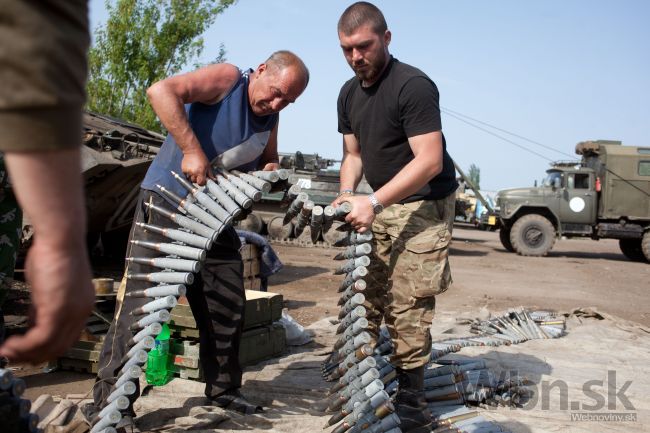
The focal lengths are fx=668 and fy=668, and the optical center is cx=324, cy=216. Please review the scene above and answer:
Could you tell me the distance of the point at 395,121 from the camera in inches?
165

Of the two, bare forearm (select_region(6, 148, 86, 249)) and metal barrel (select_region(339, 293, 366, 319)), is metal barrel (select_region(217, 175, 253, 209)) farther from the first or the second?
bare forearm (select_region(6, 148, 86, 249))

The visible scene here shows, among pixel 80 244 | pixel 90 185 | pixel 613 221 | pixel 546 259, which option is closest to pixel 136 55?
pixel 90 185

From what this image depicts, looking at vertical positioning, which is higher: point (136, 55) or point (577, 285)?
point (136, 55)

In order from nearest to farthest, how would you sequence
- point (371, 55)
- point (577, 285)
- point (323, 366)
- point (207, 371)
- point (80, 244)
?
point (80, 244) < point (371, 55) < point (207, 371) < point (323, 366) < point (577, 285)

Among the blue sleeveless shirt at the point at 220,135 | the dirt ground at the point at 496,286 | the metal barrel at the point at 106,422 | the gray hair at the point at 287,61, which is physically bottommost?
the dirt ground at the point at 496,286

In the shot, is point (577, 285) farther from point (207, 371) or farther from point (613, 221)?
point (207, 371)

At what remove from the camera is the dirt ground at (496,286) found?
8.78 metres

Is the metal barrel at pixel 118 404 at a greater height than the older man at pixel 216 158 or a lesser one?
lesser

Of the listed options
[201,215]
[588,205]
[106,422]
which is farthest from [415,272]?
[588,205]

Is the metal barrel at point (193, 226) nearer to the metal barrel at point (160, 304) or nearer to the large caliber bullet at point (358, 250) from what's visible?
the metal barrel at point (160, 304)

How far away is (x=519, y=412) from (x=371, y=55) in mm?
2703

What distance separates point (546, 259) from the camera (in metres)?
18.4

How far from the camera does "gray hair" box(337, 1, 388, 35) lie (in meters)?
4.03

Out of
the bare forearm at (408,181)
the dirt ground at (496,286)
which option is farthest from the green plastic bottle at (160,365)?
the bare forearm at (408,181)
